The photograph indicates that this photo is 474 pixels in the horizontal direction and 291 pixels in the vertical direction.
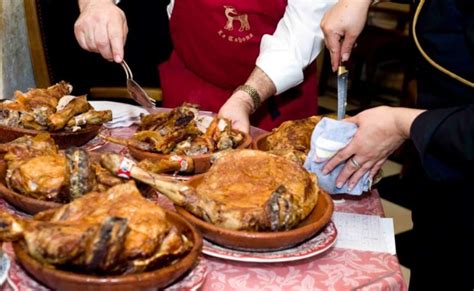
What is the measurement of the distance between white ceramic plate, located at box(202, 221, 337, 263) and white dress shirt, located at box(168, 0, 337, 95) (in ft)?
3.22

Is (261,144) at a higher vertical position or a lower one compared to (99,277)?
lower

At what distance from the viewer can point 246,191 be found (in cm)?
122

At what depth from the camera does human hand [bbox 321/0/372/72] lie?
1.73 m

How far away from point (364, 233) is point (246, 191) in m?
0.30

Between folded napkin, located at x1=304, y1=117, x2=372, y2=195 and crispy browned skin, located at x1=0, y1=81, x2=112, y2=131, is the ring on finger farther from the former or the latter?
crispy browned skin, located at x1=0, y1=81, x2=112, y2=131

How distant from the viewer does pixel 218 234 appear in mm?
1142

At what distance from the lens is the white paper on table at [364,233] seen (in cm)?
132

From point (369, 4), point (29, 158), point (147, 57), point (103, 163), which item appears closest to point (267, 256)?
point (103, 163)

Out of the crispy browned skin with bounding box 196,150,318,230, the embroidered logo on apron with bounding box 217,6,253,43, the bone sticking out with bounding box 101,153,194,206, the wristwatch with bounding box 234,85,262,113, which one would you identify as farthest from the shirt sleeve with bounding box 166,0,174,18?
the bone sticking out with bounding box 101,153,194,206

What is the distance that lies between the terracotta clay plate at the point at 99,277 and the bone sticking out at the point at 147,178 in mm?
178

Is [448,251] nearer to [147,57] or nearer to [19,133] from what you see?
[19,133]

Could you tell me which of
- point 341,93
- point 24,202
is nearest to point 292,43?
point 341,93

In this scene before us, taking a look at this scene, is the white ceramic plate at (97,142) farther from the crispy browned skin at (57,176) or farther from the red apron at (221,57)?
the red apron at (221,57)

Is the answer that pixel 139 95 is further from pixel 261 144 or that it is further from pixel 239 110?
pixel 261 144
